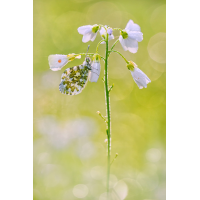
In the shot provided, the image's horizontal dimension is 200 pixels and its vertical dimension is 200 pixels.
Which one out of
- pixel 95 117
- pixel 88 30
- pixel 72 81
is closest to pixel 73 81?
pixel 72 81

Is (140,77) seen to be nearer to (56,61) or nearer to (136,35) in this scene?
(136,35)

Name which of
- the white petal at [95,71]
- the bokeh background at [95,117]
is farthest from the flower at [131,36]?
the bokeh background at [95,117]

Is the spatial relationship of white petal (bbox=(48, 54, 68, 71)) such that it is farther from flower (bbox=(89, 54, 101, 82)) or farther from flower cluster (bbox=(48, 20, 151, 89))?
flower (bbox=(89, 54, 101, 82))

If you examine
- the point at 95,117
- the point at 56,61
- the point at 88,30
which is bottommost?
the point at 95,117

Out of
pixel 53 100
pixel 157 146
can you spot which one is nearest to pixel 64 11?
pixel 53 100

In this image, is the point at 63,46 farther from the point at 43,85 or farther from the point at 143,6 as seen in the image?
the point at 143,6

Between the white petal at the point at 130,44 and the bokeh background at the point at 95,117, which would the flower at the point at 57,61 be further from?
the bokeh background at the point at 95,117
